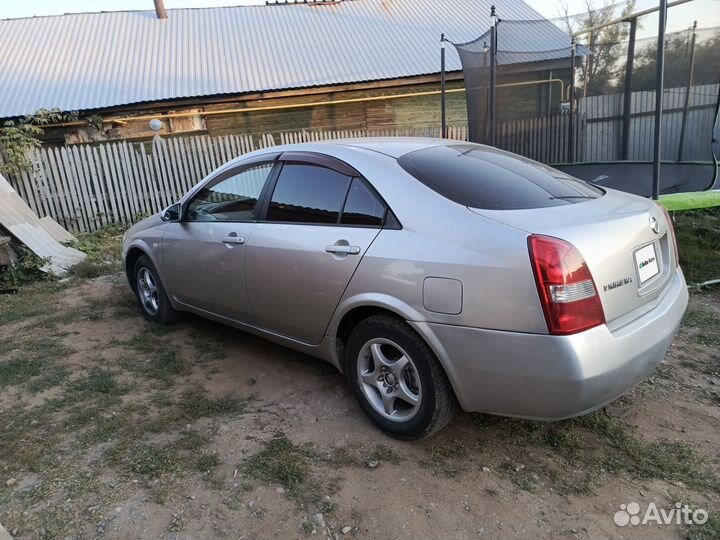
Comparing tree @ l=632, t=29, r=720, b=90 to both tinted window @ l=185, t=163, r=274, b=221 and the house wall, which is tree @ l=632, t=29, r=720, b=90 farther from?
the house wall

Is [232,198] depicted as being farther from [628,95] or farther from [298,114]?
[298,114]

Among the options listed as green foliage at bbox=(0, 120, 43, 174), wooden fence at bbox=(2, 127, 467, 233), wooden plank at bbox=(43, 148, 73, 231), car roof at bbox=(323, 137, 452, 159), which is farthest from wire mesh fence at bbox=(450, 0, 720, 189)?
green foliage at bbox=(0, 120, 43, 174)

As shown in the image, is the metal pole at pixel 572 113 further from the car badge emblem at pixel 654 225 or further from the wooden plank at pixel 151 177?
the wooden plank at pixel 151 177

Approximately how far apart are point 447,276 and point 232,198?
2060 millimetres

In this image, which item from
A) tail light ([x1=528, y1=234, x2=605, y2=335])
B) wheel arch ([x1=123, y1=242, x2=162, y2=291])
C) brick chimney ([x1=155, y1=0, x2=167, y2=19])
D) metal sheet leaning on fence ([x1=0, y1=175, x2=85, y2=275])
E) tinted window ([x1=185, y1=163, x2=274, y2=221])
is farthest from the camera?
brick chimney ([x1=155, y1=0, x2=167, y2=19])

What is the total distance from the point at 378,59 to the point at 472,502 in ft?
46.7

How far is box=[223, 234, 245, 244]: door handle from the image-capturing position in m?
3.48

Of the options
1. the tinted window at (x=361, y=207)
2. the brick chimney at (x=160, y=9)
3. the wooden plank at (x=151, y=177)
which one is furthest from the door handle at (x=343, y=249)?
the brick chimney at (x=160, y=9)

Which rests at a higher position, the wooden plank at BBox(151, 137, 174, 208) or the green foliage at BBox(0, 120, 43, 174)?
the green foliage at BBox(0, 120, 43, 174)

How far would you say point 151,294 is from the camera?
15.5ft

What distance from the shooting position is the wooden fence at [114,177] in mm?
9938

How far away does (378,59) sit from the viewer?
1469 centimetres

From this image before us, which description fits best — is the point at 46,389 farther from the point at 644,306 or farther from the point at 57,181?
the point at 57,181

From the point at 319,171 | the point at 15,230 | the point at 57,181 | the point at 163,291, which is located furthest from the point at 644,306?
the point at 57,181
